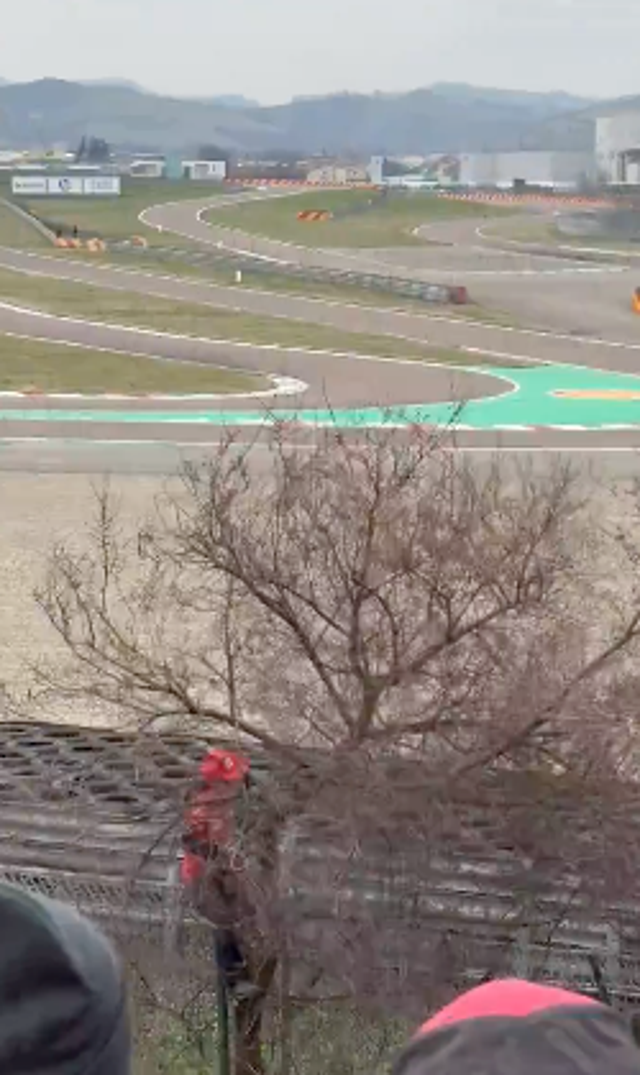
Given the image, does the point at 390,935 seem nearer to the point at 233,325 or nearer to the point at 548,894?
the point at 548,894

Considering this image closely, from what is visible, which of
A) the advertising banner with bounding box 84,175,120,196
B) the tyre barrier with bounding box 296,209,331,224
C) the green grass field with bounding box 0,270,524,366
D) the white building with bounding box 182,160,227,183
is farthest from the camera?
the white building with bounding box 182,160,227,183

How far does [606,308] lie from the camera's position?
125 ft

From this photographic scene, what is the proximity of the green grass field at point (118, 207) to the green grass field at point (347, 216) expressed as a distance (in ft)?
14.3

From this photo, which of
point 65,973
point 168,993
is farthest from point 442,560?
point 65,973

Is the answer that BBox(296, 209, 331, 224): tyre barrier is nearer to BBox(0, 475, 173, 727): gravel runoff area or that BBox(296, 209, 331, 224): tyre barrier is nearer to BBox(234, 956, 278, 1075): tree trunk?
BBox(0, 475, 173, 727): gravel runoff area

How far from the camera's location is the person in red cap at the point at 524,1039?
1.31 m

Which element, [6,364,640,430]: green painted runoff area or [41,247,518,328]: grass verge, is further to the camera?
[41,247,518,328]: grass verge

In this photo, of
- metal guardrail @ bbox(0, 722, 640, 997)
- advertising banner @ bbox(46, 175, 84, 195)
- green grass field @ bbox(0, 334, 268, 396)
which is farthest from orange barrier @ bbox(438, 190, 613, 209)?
metal guardrail @ bbox(0, 722, 640, 997)

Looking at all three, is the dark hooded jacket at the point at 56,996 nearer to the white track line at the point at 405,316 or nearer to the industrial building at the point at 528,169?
the white track line at the point at 405,316

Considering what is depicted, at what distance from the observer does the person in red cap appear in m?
1.31

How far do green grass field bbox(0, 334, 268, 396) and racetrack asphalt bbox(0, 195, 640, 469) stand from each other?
927 millimetres

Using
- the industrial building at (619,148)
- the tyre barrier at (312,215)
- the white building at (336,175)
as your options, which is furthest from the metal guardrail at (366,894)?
the white building at (336,175)

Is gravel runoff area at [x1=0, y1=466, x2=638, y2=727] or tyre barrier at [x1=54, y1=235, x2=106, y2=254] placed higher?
tyre barrier at [x1=54, y1=235, x2=106, y2=254]

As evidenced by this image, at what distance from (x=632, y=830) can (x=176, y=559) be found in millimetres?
2981
